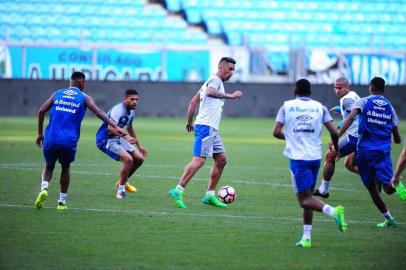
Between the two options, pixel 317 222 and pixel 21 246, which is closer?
pixel 21 246

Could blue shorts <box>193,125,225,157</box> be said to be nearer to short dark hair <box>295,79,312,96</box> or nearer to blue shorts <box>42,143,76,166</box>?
blue shorts <box>42,143,76,166</box>

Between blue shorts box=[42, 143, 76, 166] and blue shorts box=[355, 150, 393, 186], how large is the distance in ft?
12.8

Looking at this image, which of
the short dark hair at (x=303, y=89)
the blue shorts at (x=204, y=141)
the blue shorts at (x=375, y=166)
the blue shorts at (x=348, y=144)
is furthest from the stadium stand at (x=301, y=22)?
the short dark hair at (x=303, y=89)

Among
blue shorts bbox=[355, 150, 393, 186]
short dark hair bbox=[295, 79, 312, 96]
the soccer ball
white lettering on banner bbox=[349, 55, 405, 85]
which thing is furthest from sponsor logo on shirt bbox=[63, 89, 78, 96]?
white lettering on banner bbox=[349, 55, 405, 85]

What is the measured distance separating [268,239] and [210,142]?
3354mm

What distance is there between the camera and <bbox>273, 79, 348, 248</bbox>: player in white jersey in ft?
33.9

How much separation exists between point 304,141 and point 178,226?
2163 millimetres

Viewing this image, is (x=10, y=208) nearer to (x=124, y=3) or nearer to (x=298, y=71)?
(x=298, y=71)

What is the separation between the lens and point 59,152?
12852 mm

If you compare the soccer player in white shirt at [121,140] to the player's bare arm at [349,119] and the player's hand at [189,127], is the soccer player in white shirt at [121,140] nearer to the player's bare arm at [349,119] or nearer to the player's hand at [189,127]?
the player's hand at [189,127]

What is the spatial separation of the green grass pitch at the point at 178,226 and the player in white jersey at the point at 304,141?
490mm

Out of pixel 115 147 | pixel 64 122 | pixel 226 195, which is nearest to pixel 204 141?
pixel 226 195

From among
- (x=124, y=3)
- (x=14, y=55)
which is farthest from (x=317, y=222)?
(x=124, y=3)

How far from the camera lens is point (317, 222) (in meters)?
12.4
